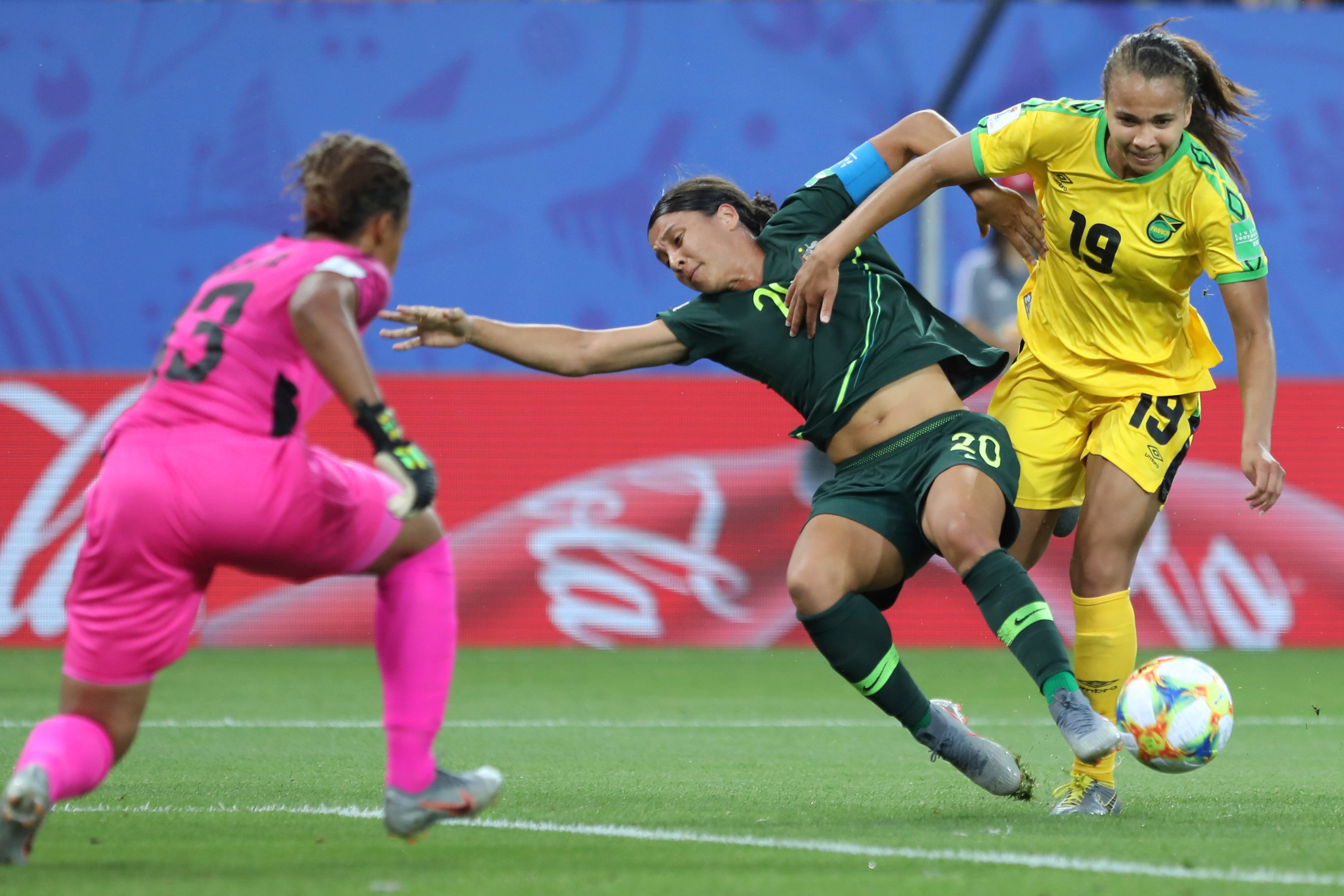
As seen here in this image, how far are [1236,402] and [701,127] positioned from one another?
529 cm

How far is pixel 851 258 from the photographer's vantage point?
4.98 meters

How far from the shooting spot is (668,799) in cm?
471

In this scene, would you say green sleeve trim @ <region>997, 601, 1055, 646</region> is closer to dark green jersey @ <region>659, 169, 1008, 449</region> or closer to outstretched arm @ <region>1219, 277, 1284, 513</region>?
outstretched arm @ <region>1219, 277, 1284, 513</region>

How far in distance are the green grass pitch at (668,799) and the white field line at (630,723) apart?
0.03 metres

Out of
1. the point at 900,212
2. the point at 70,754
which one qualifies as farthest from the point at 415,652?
the point at 900,212

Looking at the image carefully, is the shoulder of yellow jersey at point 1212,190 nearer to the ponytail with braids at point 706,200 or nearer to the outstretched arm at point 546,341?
the ponytail with braids at point 706,200

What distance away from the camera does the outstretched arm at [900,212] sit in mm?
4633

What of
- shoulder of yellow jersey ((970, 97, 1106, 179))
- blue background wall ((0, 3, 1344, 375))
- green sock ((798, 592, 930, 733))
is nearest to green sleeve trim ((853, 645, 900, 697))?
green sock ((798, 592, 930, 733))

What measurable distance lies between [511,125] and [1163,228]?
9.71 meters

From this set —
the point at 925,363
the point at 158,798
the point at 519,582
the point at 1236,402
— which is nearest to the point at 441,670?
the point at 158,798

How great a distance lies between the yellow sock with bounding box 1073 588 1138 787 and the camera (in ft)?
15.4

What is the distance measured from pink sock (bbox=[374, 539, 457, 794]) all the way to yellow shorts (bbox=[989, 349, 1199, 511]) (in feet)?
6.06

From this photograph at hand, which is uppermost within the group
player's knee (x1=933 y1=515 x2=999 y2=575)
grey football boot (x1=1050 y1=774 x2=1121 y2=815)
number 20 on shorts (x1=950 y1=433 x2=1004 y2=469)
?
number 20 on shorts (x1=950 y1=433 x2=1004 y2=469)

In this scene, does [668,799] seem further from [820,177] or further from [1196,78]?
[1196,78]
